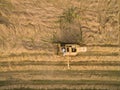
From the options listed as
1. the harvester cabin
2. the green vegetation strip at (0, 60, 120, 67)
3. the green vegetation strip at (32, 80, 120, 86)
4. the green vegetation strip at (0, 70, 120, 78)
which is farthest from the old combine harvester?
the green vegetation strip at (32, 80, 120, 86)

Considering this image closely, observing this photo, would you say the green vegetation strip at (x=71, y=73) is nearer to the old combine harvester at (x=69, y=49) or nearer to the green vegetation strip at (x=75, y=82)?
the green vegetation strip at (x=75, y=82)

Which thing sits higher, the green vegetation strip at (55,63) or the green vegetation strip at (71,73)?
the green vegetation strip at (55,63)

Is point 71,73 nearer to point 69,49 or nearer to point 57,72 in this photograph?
point 57,72

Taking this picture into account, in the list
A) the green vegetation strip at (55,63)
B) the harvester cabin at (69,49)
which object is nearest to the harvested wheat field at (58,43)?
the green vegetation strip at (55,63)

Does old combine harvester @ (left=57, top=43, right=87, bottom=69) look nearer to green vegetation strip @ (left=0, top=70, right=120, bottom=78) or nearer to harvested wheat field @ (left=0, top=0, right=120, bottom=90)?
harvested wheat field @ (left=0, top=0, right=120, bottom=90)

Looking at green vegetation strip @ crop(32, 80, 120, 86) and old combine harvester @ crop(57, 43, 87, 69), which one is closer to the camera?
old combine harvester @ crop(57, 43, 87, 69)
